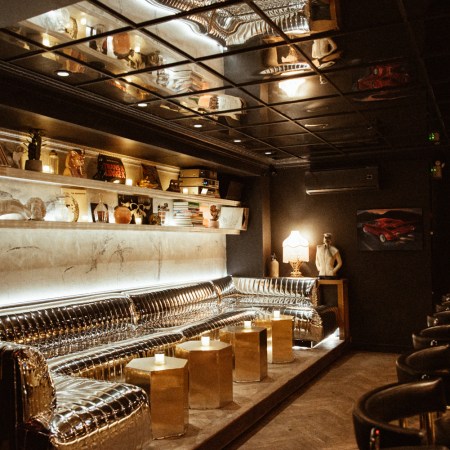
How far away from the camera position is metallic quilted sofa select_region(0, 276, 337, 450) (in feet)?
8.08

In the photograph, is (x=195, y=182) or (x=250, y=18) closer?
(x=250, y=18)

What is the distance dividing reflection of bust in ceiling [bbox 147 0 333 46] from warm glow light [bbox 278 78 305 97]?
85 cm

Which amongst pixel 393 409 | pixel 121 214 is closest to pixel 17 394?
pixel 393 409

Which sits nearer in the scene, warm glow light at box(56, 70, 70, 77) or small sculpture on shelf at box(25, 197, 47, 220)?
warm glow light at box(56, 70, 70, 77)

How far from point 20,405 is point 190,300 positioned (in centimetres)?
346

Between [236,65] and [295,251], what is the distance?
13.6ft

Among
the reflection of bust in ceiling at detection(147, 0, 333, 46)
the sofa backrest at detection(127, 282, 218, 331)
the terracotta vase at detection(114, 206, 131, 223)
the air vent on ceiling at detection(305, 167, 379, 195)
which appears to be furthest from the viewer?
the air vent on ceiling at detection(305, 167, 379, 195)

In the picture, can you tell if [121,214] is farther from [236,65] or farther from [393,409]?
[393,409]

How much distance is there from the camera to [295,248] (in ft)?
24.0

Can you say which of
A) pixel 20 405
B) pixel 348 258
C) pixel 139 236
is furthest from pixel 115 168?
pixel 348 258

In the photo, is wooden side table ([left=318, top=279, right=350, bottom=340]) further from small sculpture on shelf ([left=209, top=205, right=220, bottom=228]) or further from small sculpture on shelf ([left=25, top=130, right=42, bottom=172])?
small sculpture on shelf ([left=25, top=130, right=42, bottom=172])

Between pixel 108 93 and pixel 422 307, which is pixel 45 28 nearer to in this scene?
pixel 108 93

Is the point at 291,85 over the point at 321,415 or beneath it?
over

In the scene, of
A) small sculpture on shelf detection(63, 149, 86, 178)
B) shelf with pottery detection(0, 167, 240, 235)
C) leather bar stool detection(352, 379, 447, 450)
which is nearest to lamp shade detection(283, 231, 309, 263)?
shelf with pottery detection(0, 167, 240, 235)
